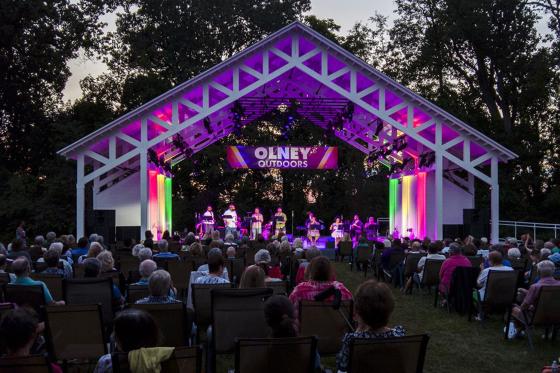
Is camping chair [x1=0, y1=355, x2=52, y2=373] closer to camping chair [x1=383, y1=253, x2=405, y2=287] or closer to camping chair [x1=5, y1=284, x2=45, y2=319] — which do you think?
camping chair [x1=5, y1=284, x2=45, y2=319]

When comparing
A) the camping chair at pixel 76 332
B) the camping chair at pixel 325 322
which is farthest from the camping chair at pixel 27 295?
the camping chair at pixel 325 322

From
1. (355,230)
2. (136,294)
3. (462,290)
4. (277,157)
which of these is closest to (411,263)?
(462,290)

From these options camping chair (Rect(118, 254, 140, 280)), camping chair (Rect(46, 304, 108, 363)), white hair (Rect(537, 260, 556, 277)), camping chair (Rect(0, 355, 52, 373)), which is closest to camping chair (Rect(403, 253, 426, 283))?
white hair (Rect(537, 260, 556, 277))

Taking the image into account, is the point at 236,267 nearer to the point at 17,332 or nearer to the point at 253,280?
the point at 253,280

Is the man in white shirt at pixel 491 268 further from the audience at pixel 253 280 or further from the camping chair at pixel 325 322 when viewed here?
the audience at pixel 253 280

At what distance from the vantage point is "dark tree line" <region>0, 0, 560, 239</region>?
29953mm

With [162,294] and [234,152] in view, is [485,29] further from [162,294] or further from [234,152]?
[162,294]

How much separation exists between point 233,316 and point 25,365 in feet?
8.22

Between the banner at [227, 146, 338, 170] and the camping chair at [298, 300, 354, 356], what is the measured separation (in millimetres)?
17953

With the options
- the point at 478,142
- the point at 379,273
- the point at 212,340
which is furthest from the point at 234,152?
the point at 212,340

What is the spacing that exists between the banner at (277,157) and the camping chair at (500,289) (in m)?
15.3

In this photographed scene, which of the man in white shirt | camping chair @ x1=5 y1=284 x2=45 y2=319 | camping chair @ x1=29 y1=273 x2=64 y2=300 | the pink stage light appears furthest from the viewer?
the pink stage light

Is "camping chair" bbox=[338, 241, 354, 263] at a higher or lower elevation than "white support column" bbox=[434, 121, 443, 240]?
lower

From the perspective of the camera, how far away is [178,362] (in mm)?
3254
